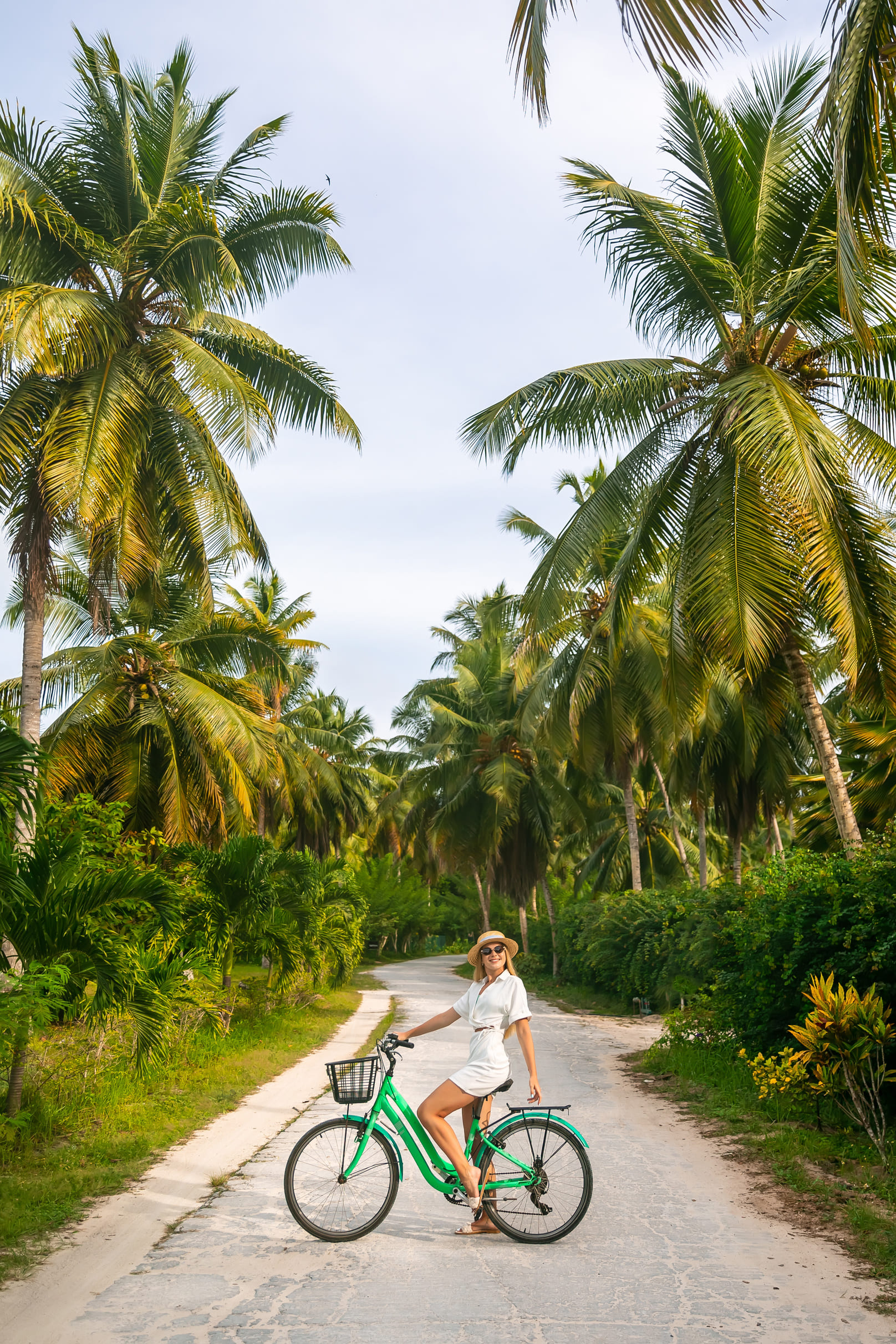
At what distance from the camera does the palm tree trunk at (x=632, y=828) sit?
74.3 feet

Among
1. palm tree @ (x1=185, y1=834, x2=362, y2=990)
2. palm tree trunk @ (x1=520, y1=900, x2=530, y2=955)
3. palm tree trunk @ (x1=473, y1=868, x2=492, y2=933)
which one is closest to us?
palm tree @ (x1=185, y1=834, x2=362, y2=990)

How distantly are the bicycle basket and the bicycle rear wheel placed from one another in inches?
26.6

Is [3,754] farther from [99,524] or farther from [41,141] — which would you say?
[41,141]

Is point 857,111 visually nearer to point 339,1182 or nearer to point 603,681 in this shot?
point 339,1182

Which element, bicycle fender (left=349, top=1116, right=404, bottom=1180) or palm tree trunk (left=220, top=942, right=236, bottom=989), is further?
palm tree trunk (left=220, top=942, right=236, bottom=989)

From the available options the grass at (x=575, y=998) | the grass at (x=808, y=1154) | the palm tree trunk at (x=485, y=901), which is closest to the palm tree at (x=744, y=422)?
the grass at (x=808, y=1154)

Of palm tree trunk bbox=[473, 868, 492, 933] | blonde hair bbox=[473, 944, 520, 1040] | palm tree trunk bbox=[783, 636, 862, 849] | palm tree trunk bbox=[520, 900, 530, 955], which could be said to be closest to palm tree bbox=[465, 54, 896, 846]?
palm tree trunk bbox=[783, 636, 862, 849]

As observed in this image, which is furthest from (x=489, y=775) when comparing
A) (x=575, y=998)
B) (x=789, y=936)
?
(x=789, y=936)

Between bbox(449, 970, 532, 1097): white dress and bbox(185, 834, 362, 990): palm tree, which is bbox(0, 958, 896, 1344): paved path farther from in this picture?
bbox(185, 834, 362, 990): palm tree

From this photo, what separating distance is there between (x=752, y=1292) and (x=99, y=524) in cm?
1114

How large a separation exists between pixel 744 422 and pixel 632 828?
14.8 metres

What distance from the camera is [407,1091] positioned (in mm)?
10023

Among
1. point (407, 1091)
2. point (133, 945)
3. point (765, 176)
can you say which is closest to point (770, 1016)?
point (407, 1091)

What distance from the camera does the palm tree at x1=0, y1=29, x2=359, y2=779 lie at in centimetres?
1230
